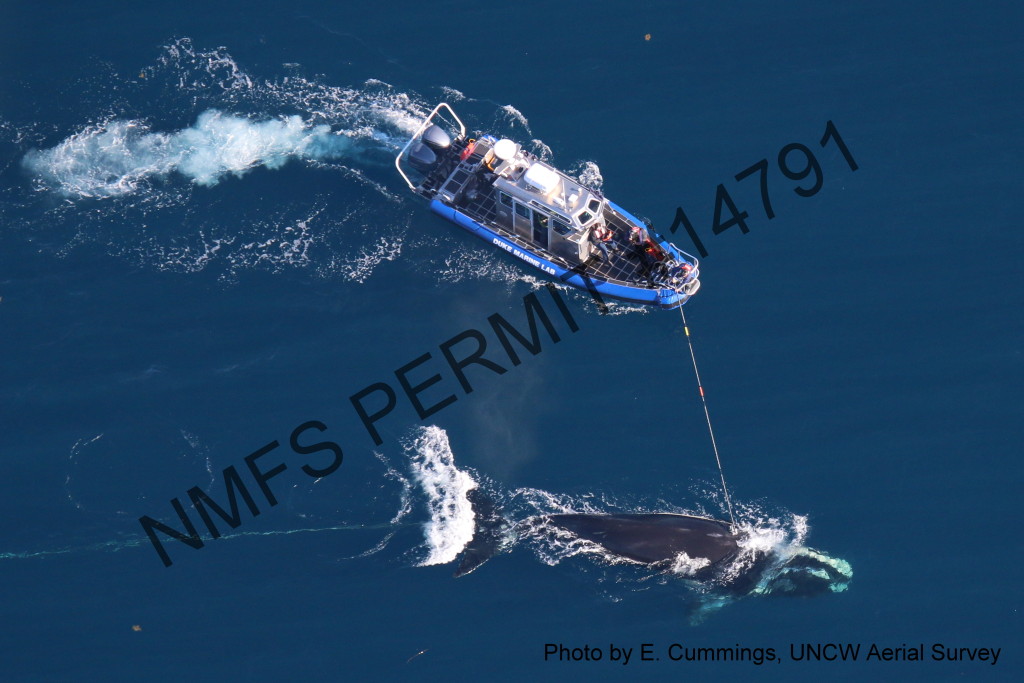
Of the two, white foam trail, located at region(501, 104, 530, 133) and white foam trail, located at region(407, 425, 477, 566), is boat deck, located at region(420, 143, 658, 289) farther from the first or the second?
white foam trail, located at region(407, 425, 477, 566)

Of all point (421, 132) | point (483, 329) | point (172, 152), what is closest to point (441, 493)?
point (483, 329)

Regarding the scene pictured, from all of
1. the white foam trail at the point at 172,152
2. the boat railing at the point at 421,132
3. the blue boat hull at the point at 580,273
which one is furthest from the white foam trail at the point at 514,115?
the white foam trail at the point at 172,152

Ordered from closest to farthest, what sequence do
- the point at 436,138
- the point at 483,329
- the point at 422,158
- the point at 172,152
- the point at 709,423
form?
1. the point at 709,423
2. the point at 483,329
3. the point at 436,138
4. the point at 422,158
5. the point at 172,152

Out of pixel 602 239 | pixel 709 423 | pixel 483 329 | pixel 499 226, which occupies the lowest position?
pixel 709 423

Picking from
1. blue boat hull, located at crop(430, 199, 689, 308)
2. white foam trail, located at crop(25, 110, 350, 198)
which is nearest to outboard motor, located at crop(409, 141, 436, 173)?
blue boat hull, located at crop(430, 199, 689, 308)

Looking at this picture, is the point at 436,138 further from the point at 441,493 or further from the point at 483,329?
the point at 441,493

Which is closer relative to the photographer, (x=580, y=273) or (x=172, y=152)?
(x=580, y=273)

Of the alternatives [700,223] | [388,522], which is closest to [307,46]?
[700,223]
